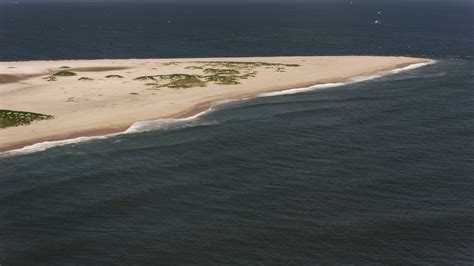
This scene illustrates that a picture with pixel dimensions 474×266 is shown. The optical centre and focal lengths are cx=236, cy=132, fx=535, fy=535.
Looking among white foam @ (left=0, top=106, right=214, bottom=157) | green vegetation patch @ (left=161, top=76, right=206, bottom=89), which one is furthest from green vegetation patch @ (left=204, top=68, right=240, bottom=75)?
white foam @ (left=0, top=106, right=214, bottom=157)

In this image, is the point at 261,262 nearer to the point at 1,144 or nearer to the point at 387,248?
the point at 387,248

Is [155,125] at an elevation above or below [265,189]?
above

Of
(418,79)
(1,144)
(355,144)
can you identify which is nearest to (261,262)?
(355,144)

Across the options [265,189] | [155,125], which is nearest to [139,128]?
[155,125]

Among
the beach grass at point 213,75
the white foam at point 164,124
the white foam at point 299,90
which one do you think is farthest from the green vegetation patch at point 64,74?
the white foam at point 164,124

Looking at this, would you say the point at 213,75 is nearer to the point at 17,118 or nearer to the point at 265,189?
the point at 17,118

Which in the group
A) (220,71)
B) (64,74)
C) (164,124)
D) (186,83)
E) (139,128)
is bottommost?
(139,128)
